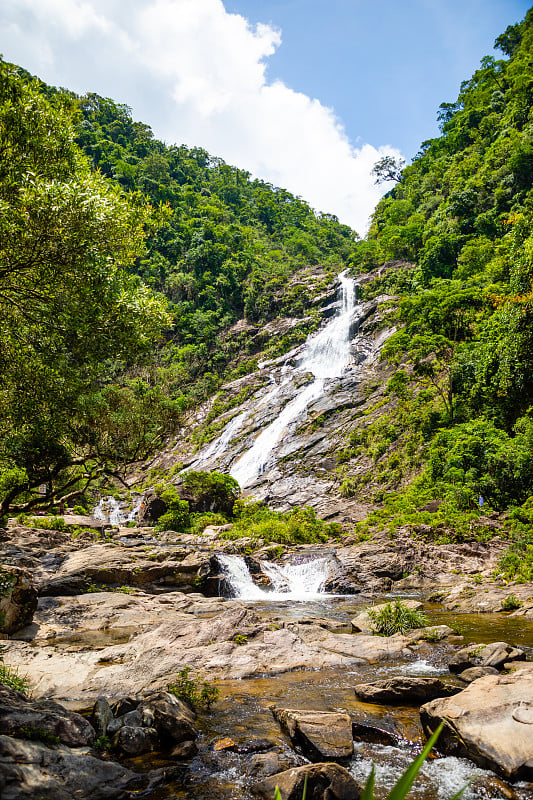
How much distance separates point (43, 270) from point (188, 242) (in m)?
71.7

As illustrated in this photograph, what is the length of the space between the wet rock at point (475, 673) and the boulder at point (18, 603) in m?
8.92

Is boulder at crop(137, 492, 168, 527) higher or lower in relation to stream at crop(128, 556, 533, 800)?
lower

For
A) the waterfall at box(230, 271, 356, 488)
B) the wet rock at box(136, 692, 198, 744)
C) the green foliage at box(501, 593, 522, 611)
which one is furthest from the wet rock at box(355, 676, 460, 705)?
the waterfall at box(230, 271, 356, 488)

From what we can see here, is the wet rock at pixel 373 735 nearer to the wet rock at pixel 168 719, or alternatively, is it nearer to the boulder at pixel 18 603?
the wet rock at pixel 168 719

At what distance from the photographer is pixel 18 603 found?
404 inches

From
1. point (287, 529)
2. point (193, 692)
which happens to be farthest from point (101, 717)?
point (287, 529)

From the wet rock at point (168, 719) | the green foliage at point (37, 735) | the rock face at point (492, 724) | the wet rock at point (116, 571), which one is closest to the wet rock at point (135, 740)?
the wet rock at point (168, 719)

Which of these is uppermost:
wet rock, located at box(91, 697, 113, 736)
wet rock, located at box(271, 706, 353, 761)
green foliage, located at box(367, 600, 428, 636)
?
wet rock, located at box(271, 706, 353, 761)

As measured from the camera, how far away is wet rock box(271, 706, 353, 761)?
17.2 feet

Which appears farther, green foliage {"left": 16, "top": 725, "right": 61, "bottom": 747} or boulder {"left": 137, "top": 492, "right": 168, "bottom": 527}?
boulder {"left": 137, "top": 492, "right": 168, "bottom": 527}

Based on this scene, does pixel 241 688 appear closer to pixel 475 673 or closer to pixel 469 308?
pixel 475 673

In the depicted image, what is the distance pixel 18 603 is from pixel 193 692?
5.44 metres

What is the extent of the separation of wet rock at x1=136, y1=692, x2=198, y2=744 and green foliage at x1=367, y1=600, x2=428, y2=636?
6510mm

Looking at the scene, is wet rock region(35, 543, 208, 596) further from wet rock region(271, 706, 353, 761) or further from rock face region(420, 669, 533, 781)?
rock face region(420, 669, 533, 781)
